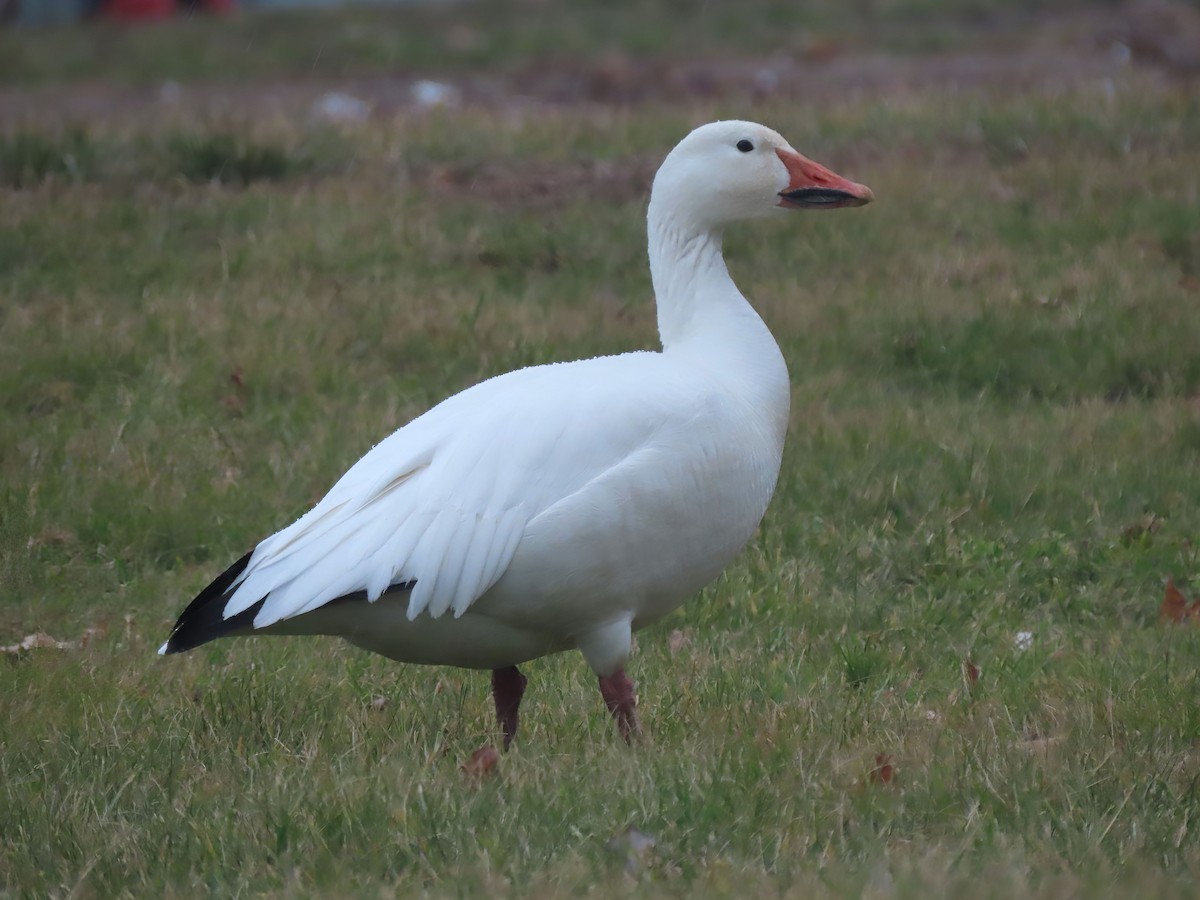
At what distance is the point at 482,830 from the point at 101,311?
491 cm

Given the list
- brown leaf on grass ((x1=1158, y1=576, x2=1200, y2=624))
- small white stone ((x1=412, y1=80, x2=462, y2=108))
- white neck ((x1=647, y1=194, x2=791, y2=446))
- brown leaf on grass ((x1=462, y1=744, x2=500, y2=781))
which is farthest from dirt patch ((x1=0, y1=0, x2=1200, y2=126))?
brown leaf on grass ((x1=462, y1=744, x2=500, y2=781))

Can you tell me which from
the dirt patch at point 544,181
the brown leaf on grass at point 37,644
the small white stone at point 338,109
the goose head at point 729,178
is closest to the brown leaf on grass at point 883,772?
the goose head at point 729,178

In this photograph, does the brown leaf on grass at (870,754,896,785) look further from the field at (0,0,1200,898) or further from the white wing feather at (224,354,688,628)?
the white wing feather at (224,354,688,628)

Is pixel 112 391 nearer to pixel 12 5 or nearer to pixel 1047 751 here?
pixel 1047 751

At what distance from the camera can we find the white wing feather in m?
4.14

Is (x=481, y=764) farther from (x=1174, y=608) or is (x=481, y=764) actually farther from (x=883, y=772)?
(x=1174, y=608)

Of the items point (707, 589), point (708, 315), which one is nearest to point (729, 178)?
point (708, 315)

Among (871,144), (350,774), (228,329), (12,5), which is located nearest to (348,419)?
(228,329)

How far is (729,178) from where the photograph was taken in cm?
498

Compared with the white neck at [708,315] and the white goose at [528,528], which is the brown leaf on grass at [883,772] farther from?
the white neck at [708,315]

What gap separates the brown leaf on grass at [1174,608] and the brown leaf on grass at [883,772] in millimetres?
1856

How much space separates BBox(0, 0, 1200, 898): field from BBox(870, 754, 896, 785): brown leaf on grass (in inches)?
0.9

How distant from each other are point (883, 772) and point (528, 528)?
3.32 feet

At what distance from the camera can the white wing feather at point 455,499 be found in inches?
163
